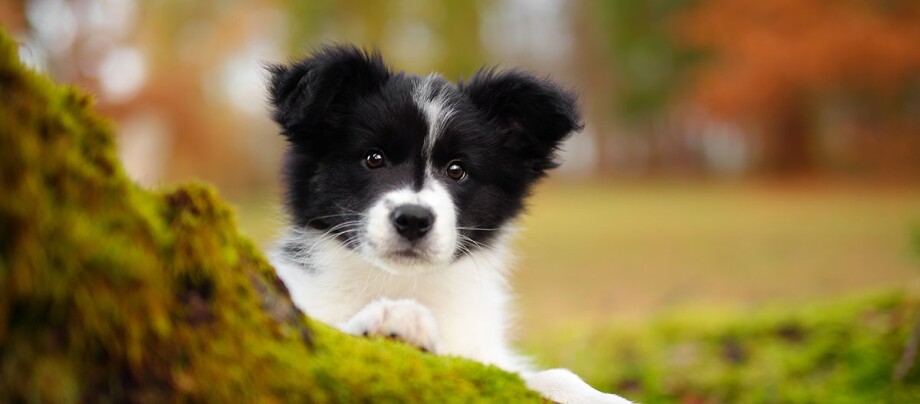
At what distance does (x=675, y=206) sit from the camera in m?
23.0

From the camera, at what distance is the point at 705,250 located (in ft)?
46.7

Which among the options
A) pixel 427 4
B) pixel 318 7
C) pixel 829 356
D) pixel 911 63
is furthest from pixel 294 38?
pixel 829 356

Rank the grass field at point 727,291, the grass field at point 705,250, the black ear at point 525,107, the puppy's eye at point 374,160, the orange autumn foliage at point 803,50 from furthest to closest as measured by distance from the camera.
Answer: the orange autumn foliage at point 803,50
the grass field at point 705,250
the grass field at point 727,291
the black ear at point 525,107
the puppy's eye at point 374,160

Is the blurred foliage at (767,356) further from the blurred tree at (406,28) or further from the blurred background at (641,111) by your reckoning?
the blurred tree at (406,28)

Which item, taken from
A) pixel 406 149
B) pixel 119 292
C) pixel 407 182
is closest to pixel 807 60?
pixel 406 149

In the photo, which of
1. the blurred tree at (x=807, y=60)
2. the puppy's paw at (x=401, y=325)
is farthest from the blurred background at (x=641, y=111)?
the puppy's paw at (x=401, y=325)

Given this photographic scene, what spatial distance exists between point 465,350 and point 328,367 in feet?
4.75

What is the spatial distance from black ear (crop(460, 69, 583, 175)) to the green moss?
2010mm

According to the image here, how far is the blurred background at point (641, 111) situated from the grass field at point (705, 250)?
0.24 ft

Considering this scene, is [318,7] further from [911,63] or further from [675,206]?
[911,63]

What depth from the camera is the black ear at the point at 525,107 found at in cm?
371

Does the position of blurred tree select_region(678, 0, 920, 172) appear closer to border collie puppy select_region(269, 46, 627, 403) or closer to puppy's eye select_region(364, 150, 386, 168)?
border collie puppy select_region(269, 46, 627, 403)

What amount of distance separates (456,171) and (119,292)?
212 centimetres

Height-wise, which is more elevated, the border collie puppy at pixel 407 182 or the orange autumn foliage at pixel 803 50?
the orange autumn foliage at pixel 803 50
